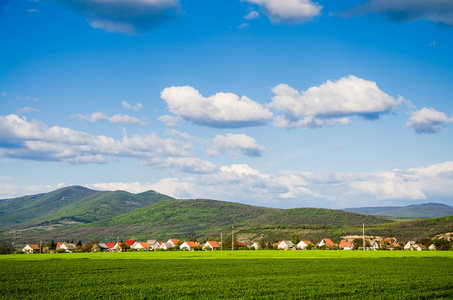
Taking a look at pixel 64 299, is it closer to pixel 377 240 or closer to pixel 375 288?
pixel 375 288

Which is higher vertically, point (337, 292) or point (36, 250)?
point (337, 292)

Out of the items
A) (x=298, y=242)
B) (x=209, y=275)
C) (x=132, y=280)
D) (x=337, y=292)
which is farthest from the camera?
(x=298, y=242)

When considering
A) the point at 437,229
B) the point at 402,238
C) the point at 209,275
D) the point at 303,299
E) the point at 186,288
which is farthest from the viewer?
the point at 402,238

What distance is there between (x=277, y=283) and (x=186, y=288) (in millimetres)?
6828

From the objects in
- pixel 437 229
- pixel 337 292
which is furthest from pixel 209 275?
pixel 437 229

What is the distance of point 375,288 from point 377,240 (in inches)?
6304

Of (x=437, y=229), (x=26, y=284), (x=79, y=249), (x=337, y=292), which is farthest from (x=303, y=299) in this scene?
(x=437, y=229)

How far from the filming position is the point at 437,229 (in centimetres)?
16162

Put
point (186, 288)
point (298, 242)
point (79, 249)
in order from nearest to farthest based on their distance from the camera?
point (186, 288) → point (79, 249) → point (298, 242)

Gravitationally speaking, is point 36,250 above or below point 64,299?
below

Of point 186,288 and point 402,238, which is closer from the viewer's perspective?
point 186,288

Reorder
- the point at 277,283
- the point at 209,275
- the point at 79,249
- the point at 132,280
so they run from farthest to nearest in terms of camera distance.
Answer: the point at 79,249
the point at 209,275
the point at 132,280
the point at 277,283

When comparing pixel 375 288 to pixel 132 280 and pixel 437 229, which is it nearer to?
pixel 132 280

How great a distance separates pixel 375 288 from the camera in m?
26.9
